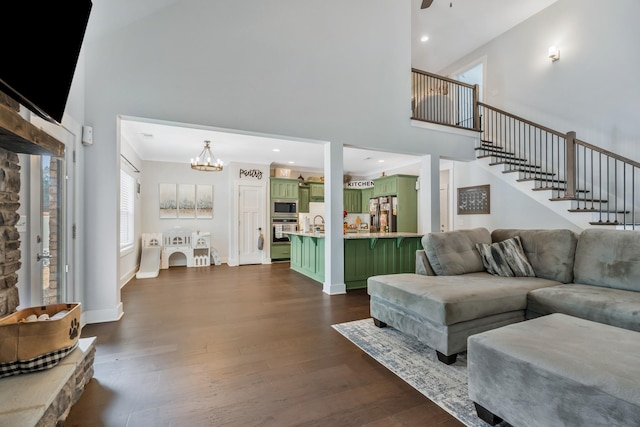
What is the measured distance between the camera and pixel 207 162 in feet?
19.5

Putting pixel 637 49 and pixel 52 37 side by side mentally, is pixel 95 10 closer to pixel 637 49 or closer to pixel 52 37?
pixel 52 37

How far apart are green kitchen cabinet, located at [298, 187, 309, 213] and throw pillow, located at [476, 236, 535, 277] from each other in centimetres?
560

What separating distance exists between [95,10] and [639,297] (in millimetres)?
5495

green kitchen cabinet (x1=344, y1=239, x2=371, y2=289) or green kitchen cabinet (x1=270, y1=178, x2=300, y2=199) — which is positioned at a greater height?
green kitchen cabinet (x1=270, y1=178, x2=300, y2=199)

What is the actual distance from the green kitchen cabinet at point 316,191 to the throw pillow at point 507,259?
5.64 m

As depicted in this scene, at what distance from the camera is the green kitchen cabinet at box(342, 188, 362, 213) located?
932cm

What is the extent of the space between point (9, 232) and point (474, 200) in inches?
269

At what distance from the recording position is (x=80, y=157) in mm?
3035

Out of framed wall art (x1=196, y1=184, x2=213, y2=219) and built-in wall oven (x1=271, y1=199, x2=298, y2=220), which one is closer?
framed wall art (x1=196, y1=184, x2=213, y2=219)

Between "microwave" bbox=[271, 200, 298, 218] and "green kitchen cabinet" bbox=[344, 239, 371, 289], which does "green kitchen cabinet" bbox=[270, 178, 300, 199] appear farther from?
"green kitchen cabinet" bbox=[344, 239, 371, 289]

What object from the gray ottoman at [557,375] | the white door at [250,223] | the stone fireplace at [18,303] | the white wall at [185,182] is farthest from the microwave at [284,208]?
the gray ottoman at [557,375]

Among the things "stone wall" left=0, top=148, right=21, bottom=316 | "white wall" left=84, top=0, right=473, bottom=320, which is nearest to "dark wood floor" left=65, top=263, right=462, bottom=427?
"stone wall" left=0, top=148, right=21, bottom=316

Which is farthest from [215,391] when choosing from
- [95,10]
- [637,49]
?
[637,49]

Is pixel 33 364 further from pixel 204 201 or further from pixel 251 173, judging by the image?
pixel 251 173
